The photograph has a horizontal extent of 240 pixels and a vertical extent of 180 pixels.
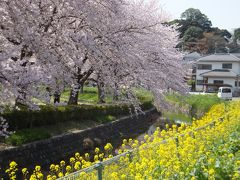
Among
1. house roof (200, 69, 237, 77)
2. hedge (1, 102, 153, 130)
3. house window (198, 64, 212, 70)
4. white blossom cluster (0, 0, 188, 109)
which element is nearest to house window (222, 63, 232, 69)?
house roof (200, 69, 237, 77)

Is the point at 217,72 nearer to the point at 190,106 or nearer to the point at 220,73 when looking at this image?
the point at 220,73

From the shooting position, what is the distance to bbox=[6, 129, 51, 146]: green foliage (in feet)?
35.7

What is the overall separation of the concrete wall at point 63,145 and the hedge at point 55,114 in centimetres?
73

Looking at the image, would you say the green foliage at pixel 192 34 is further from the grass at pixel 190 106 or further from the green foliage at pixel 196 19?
the grass at pixel 190 106

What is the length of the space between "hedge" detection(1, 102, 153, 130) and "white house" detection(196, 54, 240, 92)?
29.5 meters

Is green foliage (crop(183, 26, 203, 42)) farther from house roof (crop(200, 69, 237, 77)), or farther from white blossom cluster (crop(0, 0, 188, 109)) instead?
white blossom cluster (crop(0, 0, 188, 109))

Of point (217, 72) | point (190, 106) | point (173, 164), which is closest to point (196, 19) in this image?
point (217, 72)

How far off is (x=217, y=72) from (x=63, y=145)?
38128mm

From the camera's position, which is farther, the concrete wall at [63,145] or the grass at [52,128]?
the grass at [52,128]

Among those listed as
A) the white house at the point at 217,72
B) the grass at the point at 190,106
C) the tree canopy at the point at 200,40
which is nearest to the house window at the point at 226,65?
the white house at the point at 217,72

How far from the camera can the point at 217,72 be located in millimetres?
48031

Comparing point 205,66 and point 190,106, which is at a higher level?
point 205,66

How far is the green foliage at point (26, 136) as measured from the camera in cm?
1089

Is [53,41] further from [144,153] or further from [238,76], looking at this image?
[238,76]
